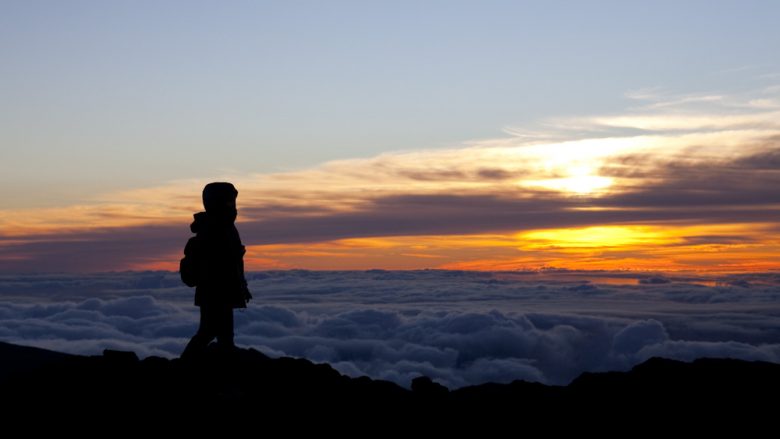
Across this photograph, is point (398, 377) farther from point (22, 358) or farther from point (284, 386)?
point (284, 386)

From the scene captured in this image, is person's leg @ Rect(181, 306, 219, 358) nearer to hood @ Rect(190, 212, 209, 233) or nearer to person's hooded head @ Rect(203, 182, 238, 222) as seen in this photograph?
→ hood @ Rect(190, 212, 209, 233)

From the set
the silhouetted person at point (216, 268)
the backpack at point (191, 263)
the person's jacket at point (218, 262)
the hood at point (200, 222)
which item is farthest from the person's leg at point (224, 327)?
the hood at point (200, 222)

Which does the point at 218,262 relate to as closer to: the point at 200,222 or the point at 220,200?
the point at 200,222

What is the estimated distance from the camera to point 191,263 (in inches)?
570

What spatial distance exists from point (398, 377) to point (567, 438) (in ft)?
382

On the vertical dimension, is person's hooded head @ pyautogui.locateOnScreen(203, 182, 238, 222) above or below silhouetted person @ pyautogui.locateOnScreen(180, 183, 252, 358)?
above

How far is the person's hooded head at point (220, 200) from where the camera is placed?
13.9 metres

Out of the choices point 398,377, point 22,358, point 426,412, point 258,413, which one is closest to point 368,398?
point 426,412

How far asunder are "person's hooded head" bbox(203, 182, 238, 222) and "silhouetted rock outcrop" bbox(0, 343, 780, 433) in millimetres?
2514

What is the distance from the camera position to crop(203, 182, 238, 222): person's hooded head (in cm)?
1394

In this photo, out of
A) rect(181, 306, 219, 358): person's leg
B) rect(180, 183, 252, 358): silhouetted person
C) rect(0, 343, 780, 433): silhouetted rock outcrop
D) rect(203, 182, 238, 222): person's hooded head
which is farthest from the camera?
A: rect(181, 306, 219, 358): person's leg

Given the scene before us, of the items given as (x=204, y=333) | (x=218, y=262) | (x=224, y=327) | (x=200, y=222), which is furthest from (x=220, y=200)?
(x=204, y=333)

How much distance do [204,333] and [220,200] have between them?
2.37 metres

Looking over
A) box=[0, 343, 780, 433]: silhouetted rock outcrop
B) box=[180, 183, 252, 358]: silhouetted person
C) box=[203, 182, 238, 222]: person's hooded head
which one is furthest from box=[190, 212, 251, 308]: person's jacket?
box=[0, 343, 780, 433]: silhouetted rock outcrop
